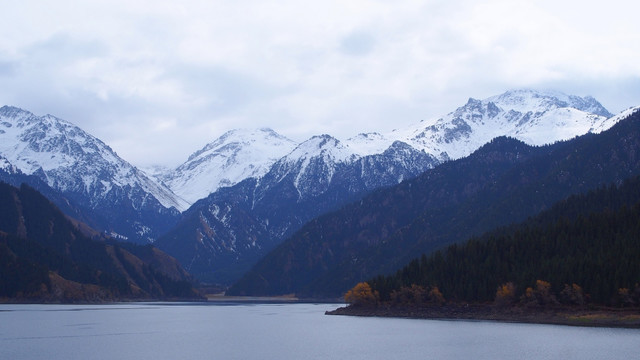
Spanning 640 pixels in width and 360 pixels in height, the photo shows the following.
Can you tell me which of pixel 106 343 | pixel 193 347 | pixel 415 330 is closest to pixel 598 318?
pixel 415 330

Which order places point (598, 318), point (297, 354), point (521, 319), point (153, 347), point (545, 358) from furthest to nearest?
1. point (521, 319)
2. point (598, 318)
3. point (153, 347)
4. point (297, 354)
5. point (545, 358)

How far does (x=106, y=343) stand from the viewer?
6339 inches

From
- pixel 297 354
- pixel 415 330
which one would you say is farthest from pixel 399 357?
pixel 415 330

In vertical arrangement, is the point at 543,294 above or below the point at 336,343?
above

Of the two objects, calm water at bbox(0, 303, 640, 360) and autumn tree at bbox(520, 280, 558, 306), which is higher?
autumn tree at bbox(520, 280, 558, 306)

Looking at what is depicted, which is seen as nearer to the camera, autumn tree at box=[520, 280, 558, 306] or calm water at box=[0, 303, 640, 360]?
calm water at box=[0, 303, 640, 360]

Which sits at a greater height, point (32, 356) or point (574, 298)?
point (574, 298)

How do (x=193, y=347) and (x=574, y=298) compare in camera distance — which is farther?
(x=574, y=298)

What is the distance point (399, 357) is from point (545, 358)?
21437mm

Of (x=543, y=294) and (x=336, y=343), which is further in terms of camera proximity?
(x=543, y=294)

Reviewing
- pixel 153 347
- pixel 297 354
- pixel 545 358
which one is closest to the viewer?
pixel 545 358

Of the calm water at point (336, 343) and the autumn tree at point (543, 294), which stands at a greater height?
the autumn tree at point (543, 294)

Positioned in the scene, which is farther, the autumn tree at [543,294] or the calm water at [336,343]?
the autumn tree at [543,294]

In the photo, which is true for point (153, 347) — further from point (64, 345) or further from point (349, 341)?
point (349, 341)
